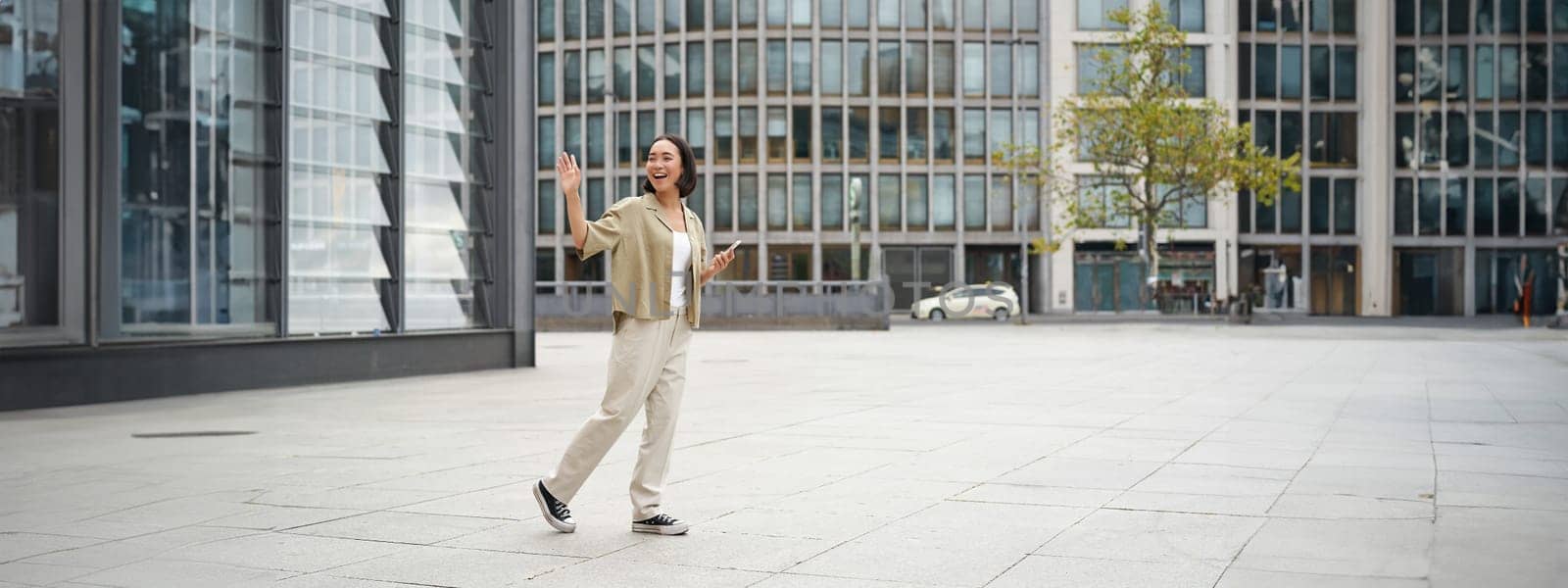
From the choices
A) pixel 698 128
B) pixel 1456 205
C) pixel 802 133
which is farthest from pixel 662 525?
pixel 1456 205

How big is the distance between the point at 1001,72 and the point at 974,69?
3.83 ft

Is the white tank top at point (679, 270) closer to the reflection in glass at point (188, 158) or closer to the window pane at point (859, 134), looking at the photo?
the reflection in glass at point (188, 158)

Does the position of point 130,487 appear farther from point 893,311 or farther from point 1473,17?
point 1473,17

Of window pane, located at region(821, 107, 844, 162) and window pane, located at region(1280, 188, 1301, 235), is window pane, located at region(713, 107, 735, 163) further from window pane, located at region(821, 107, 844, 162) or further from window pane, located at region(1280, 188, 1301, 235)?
window pane, located at region(1280, 188, 1301, 235)

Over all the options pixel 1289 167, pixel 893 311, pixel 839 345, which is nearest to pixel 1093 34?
pixel 893 311

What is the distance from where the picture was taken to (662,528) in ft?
20.7

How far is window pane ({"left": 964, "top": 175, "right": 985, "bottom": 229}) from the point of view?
209 feet

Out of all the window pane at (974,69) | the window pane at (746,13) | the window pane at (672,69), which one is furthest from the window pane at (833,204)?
the window pane at (672,69)

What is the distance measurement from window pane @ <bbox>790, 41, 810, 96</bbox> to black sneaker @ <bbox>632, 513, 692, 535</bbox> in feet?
188

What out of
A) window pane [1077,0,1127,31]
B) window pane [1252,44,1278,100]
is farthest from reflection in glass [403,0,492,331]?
window pane [1252,44,1278,100]

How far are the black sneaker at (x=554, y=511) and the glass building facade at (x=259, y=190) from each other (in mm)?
8946

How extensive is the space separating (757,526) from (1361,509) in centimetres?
283

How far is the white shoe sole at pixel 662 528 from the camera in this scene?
6.32 m

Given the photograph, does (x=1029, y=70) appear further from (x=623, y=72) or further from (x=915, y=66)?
(x=623, y=72)
